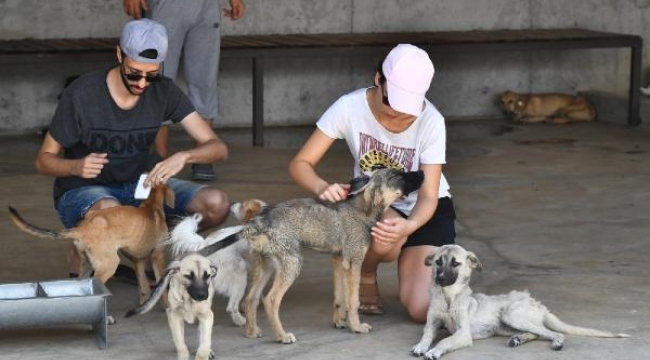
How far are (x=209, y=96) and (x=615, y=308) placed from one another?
375 cm

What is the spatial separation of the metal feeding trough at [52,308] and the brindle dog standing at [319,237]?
52cm

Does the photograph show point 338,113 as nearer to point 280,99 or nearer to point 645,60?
point 280,99

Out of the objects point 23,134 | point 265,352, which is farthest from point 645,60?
point 265,352

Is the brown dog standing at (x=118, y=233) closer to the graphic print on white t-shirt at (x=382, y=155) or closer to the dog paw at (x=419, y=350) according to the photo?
the graphic print on white t-shirt at (x=382, y=155)

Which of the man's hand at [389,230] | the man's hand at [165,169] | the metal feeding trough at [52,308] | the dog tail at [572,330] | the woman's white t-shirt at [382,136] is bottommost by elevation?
the dog tail at [572,330]

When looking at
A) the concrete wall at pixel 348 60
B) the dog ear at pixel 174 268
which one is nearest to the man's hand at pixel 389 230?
the dog ear at pixel 174 268

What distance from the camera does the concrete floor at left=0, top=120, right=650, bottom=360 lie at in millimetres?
5019

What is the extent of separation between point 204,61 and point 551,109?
3.76 meters

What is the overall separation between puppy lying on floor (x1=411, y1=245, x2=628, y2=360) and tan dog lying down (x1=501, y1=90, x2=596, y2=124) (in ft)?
19.9

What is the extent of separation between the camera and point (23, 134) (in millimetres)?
10094

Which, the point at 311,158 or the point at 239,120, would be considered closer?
the point at 311,158

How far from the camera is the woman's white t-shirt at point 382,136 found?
5352 mm

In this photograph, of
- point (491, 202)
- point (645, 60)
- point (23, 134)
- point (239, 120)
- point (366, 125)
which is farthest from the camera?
point (645, 60)

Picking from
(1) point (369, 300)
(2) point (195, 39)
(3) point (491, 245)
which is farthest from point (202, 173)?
(1) point (369, 300)
